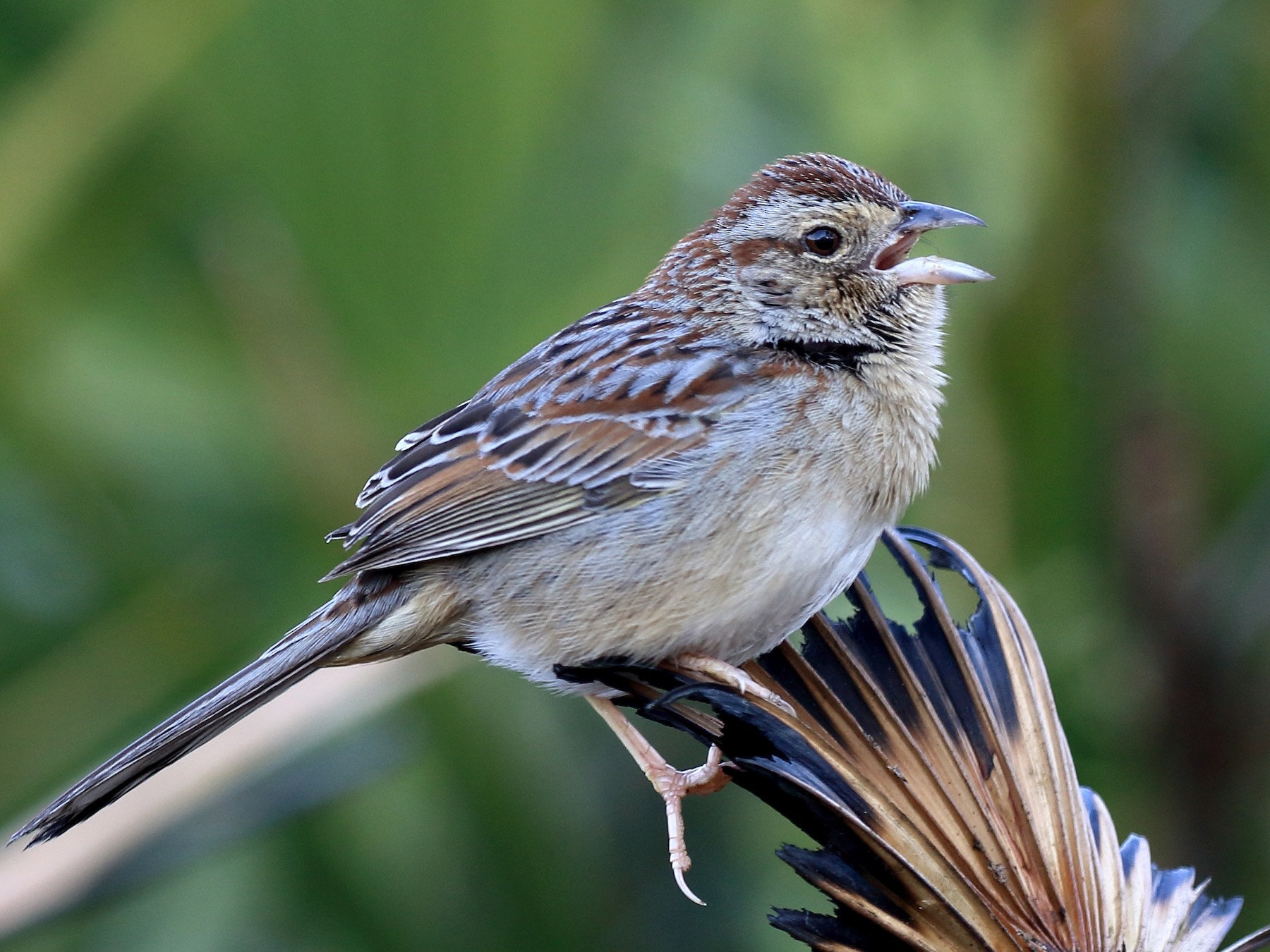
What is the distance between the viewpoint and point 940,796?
1559 mm

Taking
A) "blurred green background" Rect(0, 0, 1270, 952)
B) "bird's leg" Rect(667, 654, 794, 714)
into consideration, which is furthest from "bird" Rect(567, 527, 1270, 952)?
"blurred green background" Rect(0, 0, 1270, 952)

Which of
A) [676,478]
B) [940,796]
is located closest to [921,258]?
[676,478]

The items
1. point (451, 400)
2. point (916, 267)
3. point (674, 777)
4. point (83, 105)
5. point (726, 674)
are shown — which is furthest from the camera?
point (451, 400)

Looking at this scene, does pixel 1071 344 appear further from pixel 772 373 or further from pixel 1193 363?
pixel 772 373

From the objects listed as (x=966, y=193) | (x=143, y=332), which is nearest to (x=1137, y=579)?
(x=966, y=193)

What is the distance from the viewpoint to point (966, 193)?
10.9ft

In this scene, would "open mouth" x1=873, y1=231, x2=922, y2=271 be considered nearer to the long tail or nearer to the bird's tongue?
the bird's tongue

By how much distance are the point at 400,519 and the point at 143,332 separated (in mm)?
1179

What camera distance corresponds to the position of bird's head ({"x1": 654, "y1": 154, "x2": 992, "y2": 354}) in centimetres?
249

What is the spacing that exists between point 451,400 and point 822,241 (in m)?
1.06

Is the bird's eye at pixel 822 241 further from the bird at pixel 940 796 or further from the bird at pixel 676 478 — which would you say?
the bird at pixel 940 796

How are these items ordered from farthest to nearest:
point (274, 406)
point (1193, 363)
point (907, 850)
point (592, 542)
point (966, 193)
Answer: point (1193, 363) → point (966, 193) → point (274, 406) → point (592, 542) → point (907, 850)

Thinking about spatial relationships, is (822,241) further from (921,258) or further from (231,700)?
(231,700)

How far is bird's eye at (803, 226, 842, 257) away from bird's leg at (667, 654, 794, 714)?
2.35 feet
